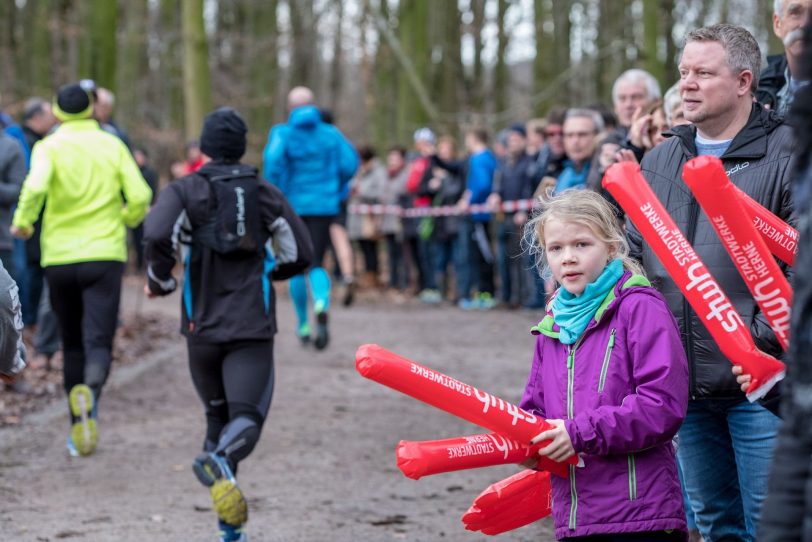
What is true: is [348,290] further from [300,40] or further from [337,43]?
[337,43]

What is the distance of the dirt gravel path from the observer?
612 cm

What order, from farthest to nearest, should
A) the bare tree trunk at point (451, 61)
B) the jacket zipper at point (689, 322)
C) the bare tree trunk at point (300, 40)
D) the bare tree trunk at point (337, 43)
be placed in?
the bare tree trunk at point (337, 43) < the bare tree trunk at point (300, 40) < the bare tree trunk at point (451, 61) < the jacket zipper at point (689, 322)

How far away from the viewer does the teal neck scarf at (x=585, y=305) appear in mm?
3607

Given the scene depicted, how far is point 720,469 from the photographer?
13.9ft

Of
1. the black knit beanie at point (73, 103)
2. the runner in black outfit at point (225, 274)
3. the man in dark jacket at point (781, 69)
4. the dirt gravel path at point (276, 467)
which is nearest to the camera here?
the man in dark jacket at point (781, 69)

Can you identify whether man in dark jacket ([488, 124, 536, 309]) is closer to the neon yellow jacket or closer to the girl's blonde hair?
the neon yellow jacket

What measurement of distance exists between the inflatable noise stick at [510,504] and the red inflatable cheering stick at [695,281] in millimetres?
733

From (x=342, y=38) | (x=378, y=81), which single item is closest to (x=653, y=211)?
(x=378, y=81)

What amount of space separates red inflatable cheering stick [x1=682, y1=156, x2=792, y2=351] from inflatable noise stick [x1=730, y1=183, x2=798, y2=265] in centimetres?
27

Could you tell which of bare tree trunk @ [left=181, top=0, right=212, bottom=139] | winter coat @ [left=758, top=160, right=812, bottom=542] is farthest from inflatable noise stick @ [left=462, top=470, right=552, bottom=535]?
bare tree trunk @ [left=181, top=0, right=212, bottom=139]

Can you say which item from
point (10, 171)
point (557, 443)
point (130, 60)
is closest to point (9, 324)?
point (557, 443)

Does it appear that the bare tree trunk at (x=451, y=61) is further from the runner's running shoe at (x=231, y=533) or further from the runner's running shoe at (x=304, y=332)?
the runner's running shoe at (x=231, y=533)

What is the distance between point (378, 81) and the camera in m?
28.3

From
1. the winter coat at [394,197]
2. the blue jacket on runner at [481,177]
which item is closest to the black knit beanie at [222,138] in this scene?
the blue jacket on runner at [481,177]
